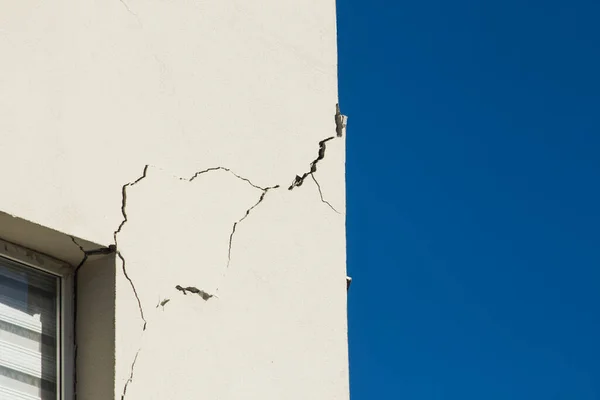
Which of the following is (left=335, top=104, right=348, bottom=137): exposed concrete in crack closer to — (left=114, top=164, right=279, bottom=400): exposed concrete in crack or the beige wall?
the beige wall

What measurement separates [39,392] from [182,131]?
945 mm

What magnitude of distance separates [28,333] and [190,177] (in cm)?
71

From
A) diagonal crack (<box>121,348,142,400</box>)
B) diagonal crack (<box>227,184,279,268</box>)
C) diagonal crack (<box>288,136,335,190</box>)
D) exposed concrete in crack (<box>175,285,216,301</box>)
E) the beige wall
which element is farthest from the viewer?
diagonal crack (<box>288,136,335,190</box>)

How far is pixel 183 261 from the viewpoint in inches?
170

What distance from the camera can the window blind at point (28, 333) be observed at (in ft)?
13.2

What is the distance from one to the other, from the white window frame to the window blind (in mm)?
12

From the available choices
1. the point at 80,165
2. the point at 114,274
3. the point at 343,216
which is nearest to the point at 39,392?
the point at 114,274

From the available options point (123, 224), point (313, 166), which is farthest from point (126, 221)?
point (313, 166)

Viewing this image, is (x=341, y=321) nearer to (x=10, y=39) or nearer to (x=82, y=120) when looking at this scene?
(x=82, y=120)

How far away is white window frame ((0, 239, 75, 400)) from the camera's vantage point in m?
4.13

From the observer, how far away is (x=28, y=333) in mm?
4129

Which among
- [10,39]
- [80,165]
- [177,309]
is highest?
[10,39]

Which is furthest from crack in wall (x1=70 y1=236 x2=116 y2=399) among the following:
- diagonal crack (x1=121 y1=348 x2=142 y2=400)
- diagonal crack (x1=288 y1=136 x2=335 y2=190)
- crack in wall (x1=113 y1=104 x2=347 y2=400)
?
diagonal crack (x1=288 y1=136 x2=335 y2=190)

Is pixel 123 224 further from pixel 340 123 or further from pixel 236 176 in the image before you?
Result: pixel 340 123
